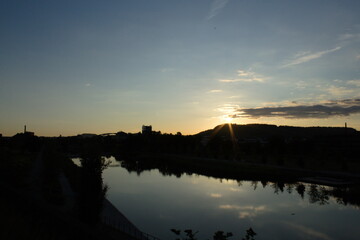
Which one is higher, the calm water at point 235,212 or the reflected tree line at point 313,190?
→ the reflected tree line at point 313,190

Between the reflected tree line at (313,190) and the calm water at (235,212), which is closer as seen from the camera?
the calm water at (235,212)

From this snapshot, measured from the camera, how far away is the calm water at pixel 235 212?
25.0 metres

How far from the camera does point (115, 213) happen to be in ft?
88.1

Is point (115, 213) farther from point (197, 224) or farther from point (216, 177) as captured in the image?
point (216, 177)

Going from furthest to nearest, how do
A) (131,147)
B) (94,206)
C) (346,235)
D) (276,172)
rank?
(131,147) < (276,172) < (346,235) < (94,206)

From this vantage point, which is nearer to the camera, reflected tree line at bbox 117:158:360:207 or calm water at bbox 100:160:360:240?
calm water at bbox 100:160:360:240

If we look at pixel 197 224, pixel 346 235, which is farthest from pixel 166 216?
pixel 346 235

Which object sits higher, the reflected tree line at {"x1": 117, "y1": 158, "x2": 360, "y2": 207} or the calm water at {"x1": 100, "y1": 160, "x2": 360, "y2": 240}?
the reflected tree line at {"x1": 117, "y1": 158, "x2": 360, "y2": 207}

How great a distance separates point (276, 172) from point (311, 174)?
22.3ft

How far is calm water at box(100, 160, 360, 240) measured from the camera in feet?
82.1

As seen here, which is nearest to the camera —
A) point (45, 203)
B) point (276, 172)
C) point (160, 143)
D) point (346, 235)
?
point (346, 235)

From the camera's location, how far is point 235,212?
31578mm

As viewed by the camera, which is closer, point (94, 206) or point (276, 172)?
point (94, 206)

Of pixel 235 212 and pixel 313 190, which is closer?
pixel 235 212
